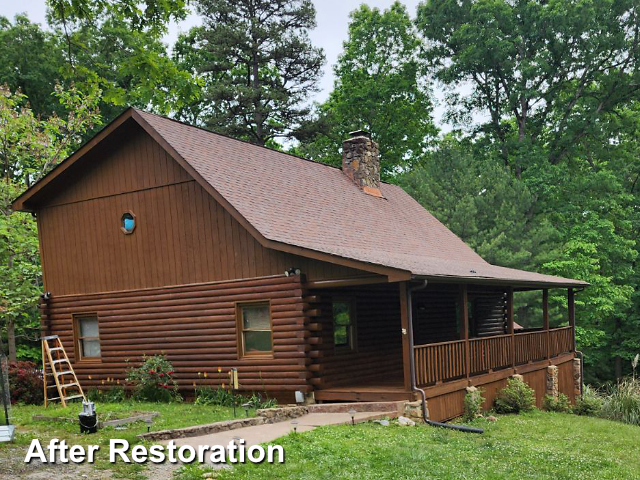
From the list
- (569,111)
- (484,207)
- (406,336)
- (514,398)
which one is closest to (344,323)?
(406,336)

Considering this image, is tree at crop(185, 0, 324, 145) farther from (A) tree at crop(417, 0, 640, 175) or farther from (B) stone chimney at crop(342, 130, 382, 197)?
(B) stone chimney at crop(342, 130, 382, 197)

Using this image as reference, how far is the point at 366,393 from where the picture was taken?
1298cm

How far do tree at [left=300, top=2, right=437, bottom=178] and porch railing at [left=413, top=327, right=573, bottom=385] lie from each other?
19969 mm

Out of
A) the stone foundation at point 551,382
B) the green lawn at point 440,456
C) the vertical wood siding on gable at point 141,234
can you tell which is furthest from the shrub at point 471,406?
the stone foundation at point 551,382

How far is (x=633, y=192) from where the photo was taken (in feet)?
113

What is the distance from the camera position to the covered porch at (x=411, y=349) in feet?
42.7

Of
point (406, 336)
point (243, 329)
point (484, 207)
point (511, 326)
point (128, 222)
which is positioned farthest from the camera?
point (484, 207)

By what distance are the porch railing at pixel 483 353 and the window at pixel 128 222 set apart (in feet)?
23.7

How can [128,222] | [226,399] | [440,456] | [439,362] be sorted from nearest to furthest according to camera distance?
[440,456] < [439,362] < [226,399] < [128,222]

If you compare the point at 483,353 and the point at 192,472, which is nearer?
the point at 192,472

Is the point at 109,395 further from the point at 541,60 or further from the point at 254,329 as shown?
the point at 541,60

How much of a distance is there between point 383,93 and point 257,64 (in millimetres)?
7262

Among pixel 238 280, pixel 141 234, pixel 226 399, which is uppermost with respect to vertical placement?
pixel 141 234

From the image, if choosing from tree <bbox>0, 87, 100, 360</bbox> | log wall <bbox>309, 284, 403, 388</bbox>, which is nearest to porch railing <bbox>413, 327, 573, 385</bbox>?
log wall <bbox>309, 284, 403, 388</bbox>
